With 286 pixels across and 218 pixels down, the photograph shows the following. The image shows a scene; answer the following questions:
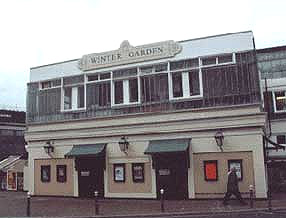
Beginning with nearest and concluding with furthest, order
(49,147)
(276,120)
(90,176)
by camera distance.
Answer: (90,176), (49,147), (276,120)

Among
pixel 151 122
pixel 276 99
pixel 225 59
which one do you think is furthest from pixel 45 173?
pixel 276 99

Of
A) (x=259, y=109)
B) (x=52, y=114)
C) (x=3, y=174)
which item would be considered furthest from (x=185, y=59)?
(x=3, y=174)

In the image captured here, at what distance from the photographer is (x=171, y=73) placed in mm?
22047

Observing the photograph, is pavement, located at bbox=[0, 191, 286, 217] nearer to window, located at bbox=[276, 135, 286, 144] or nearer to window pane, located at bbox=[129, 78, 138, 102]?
window pane, located at bbox=[129, 78, 138, 102]

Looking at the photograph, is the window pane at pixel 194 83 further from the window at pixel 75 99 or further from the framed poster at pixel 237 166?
the window at pixel 75 99

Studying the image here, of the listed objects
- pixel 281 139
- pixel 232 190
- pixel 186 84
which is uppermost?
pixel 186 84

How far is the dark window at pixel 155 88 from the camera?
22.1 meters

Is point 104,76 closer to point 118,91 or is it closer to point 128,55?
point 118,91

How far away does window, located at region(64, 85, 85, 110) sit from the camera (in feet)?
80.3

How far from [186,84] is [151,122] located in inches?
105

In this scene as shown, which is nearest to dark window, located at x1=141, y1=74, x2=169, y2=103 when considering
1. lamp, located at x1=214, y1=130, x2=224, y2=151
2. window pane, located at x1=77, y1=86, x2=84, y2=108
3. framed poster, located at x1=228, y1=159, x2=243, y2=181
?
lamp, located at x1=214, y1=130, x2=224, y2=151

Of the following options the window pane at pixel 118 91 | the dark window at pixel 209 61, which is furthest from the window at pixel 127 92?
the dark window at pixel 209 61

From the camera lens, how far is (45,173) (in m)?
24.9

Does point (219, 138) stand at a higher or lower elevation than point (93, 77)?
lower
